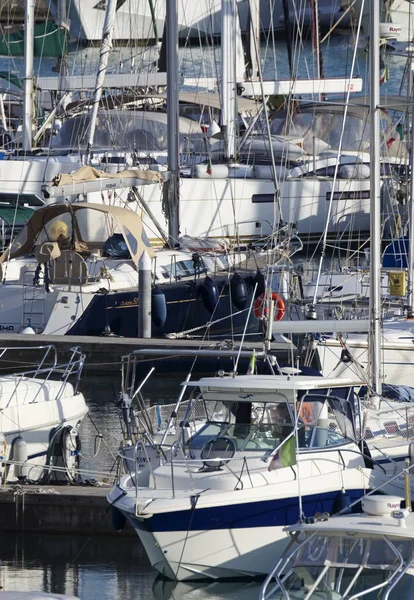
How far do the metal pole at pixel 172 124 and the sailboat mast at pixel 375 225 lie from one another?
32.1 feet

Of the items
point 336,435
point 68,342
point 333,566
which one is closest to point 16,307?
point 68,342

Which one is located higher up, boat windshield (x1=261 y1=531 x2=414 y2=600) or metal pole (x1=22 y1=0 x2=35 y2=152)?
metal pole (x1=22 y1=0 x2=35 y2=152)

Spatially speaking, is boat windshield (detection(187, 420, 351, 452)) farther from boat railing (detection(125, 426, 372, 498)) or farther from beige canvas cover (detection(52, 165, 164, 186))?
beige canvas cover (detection(52, 165, 164, 186))

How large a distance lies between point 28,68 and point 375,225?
1914 cm

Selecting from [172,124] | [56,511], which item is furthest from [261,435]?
[172,124]

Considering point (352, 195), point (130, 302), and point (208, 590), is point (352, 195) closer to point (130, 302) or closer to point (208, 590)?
point (130, 302)

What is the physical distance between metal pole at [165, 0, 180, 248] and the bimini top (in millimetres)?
952

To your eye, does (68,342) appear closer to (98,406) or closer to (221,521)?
(98,406)

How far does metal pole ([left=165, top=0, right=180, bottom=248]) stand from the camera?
26.7 m

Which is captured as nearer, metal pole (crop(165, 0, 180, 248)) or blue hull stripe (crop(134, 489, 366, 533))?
blue hull stripe (crop(134, 489, 366, 533))

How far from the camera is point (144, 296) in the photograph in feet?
76.7

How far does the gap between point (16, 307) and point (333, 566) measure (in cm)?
1584

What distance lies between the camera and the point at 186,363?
23.8 m

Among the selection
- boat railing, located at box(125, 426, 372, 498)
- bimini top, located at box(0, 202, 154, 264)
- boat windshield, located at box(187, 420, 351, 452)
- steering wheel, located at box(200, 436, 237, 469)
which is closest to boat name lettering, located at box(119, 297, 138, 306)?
bimini top, located at box(0, 202, 154, 264)
